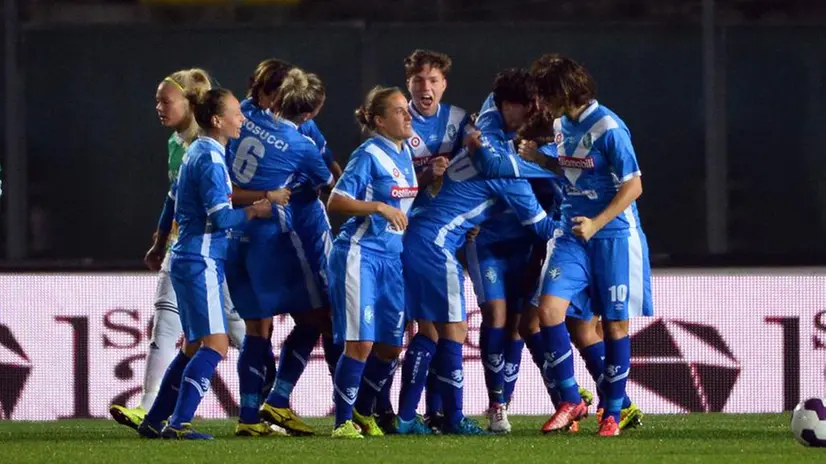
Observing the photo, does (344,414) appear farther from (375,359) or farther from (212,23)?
(212,23)

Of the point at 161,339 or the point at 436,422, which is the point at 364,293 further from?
the point at 161,339

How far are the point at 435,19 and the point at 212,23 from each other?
46.2 inches

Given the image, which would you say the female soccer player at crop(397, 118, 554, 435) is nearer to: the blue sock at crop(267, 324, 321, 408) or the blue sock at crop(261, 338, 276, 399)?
the blue sock at crop(267, 324, 321, 408)

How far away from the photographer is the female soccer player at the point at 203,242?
23.9ft

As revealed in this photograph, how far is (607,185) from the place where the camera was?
759cm

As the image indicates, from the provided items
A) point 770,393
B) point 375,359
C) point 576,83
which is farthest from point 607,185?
point 770,393

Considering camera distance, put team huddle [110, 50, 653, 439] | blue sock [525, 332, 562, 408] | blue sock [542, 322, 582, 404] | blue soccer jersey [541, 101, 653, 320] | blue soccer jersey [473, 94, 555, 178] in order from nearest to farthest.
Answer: team huddle [110, 50, 653, 439], blue soccer jersey [541, 101, 653, 320], blue sock [542, 322, 582, 404], blue soccer jersey [473, 94, 555, 178], blue sock [525, 332, 562, 408]

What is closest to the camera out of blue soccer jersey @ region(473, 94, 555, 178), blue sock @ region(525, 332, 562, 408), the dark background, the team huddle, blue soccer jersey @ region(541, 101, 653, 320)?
the team huddle

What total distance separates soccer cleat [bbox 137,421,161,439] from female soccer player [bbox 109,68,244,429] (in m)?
0.40

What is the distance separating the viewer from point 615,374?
7.60 metres

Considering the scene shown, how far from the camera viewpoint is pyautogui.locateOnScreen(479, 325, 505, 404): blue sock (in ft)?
26.6

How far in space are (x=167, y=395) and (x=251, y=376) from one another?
394 millimetres

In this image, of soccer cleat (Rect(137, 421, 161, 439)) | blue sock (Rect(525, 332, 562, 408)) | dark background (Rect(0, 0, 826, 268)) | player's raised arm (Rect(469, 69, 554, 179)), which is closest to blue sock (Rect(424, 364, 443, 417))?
blue sock (Rect(525, 332, 562, 408))

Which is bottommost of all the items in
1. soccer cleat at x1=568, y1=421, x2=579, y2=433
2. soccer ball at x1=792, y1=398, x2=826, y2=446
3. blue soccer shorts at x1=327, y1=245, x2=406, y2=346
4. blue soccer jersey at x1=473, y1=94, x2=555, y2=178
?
soccer cleat at x1=568, y1=421, x2=579, y2=433
